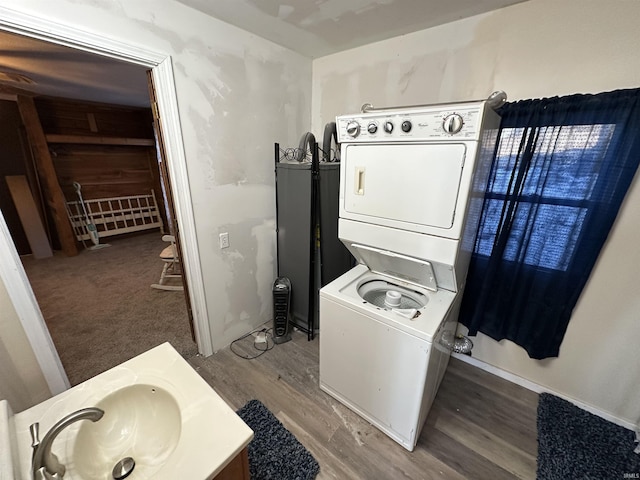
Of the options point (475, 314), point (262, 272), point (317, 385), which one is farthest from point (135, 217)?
point (475, 314)

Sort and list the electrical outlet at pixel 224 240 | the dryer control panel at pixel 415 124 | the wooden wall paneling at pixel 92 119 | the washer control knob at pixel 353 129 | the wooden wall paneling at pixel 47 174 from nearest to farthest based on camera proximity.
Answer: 1. the dryer control panel at pixel 415 124
2. the washer control knob at pixel 353 129
3. the electrical outlet at pixel 224 240
4. the wooden wall paneling at pixel 47 174
5. the wooden wall paneling at pixel 92 119

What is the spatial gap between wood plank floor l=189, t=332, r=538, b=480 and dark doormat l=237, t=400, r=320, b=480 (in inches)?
2.1

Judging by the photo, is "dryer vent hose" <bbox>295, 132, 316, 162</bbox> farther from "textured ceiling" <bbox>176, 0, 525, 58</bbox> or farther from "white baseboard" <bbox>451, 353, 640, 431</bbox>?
"white baseboard" <bbox>451, 353, 640, 431</bbox>

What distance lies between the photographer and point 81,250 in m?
4.20

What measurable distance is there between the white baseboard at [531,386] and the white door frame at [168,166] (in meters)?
2.14

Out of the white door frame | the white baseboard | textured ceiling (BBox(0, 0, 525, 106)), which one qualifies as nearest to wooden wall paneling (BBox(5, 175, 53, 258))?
textured ceiling (BBox(0, 0, 525, 106))

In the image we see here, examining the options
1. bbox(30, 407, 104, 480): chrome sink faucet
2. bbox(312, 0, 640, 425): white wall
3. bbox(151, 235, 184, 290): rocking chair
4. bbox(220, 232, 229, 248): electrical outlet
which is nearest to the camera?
bbox(30, 407, 104, 480): chrome sink faucet

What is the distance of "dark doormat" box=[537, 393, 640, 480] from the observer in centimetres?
130

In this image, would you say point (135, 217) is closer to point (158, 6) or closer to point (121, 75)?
point (121, 75)

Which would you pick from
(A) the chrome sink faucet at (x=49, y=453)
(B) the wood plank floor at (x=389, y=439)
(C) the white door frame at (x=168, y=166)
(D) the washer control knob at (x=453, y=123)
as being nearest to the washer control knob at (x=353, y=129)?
(D) the washer control knob at (x=453, y=123)

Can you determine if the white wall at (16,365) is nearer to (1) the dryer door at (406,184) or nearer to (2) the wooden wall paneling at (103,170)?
(1) the dryer door at (406,184)

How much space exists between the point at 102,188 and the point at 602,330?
6.40m

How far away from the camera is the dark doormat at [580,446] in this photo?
51.3 inches

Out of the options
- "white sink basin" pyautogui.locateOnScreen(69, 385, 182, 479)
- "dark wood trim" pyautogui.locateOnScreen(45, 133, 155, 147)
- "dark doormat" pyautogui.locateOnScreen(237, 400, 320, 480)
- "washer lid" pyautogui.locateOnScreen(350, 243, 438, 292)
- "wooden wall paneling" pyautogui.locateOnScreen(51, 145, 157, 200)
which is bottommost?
"dark doormat" pyautogui.locateOnScreen(237, 400, 320, 480)
